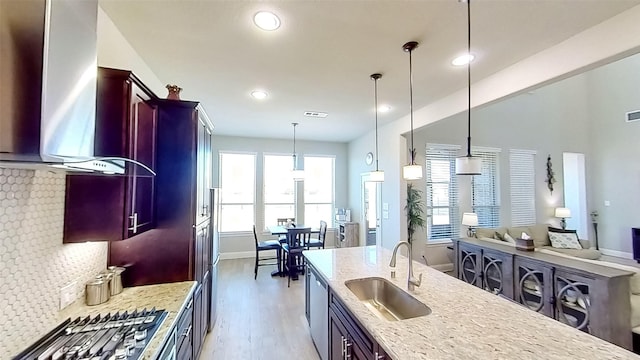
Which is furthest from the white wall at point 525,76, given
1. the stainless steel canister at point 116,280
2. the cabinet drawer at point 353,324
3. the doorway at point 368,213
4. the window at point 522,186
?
the stainless steel canister at point 116,280

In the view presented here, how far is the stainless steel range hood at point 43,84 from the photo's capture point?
79cm

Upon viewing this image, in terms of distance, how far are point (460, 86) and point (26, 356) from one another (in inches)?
173

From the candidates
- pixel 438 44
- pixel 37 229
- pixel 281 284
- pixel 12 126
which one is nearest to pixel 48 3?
pixel 12 126

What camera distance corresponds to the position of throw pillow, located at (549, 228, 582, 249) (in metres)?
5.30

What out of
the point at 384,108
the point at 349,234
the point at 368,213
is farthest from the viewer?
the point at 349,234

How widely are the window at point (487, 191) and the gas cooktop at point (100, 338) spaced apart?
625 cm

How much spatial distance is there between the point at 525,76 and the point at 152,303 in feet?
12.9

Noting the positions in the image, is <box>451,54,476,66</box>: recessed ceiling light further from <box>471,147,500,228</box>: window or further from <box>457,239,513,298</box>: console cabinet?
<box>471,147,500,228</box>: window

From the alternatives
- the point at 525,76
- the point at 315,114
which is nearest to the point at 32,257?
the point at 315,114

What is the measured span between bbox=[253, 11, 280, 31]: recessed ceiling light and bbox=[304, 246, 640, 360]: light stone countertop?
6.95 ft

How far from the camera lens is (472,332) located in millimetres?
1360

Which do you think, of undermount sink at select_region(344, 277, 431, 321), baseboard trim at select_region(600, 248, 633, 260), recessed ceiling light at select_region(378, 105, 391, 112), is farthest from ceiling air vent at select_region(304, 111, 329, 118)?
baseboard trim at select_region(600, 248, 633, 260)

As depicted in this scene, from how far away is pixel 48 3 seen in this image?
2.90ft

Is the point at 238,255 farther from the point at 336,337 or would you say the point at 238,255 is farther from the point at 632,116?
the point at 632,116
